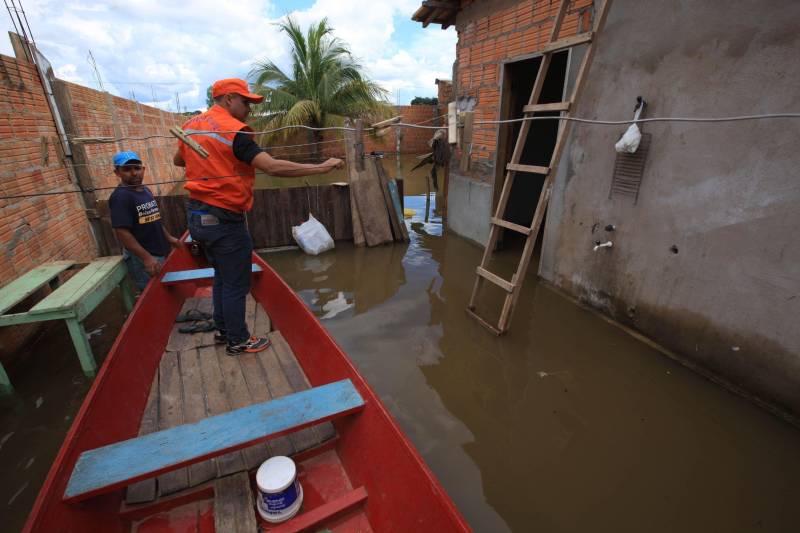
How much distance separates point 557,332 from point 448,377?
4.94ft

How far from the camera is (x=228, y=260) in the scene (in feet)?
9.05

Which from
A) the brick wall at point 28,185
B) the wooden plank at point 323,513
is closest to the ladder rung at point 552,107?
the wooden plank at point 323,513

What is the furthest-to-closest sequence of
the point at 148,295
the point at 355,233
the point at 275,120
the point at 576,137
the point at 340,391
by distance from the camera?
the point at 275,120
the point at 355,233
the point at 576,137
the point at 148,295
the point at 340,391

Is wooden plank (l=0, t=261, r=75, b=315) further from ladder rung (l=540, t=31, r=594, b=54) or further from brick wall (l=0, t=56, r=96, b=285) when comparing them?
ladder rung (l=540, t=31, r=594, b=54)

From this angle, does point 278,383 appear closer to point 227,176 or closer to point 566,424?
point 227,176

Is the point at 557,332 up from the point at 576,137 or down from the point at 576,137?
down

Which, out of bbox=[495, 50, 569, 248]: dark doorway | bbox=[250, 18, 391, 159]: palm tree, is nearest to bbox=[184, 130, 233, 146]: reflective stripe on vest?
bbox=[495, 50, 569, 248]: dark doorway

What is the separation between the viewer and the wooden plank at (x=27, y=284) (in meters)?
2.99

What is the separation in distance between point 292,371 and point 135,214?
224cm

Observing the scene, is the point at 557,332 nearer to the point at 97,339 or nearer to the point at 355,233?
the point at 355,233

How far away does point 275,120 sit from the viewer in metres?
13.9

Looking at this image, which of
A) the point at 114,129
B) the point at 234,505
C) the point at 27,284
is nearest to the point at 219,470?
the point at 234,505

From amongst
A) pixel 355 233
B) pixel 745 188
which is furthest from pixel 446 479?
pixel 355 233

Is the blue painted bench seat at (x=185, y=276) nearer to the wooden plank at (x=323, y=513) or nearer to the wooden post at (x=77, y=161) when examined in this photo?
the wooden post at (x=77, y=161)
